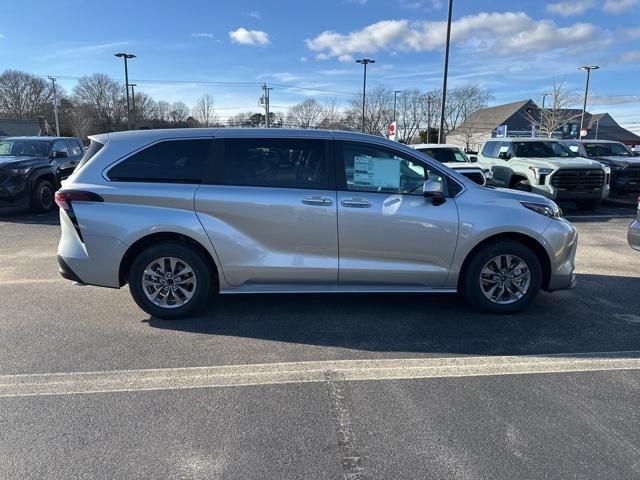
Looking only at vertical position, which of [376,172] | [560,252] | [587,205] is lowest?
[587,205]

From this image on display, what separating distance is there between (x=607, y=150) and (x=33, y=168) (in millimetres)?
18375

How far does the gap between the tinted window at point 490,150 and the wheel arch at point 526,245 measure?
10.5m

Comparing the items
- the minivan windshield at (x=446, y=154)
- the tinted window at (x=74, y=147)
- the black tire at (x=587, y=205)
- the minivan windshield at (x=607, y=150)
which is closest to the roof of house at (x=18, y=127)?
the tinted window at (x=74, y=147)

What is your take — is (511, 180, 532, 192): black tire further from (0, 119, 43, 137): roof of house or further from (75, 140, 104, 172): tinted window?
(0, 119, 43, 137): roof of house

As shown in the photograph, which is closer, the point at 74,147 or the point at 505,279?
the point at 505,279

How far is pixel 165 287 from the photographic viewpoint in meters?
4.87

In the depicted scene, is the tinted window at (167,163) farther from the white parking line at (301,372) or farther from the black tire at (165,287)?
the white parking line at (301,372)

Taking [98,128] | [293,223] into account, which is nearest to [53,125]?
[98,128]

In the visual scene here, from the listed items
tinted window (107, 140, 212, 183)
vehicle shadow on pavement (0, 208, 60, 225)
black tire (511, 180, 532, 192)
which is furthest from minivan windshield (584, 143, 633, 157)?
vehicle shadow on pavement (0, 208, 60, 225)

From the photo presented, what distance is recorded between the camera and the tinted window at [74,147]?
14.3 metres

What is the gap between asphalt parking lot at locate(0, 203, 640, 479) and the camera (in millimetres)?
2781

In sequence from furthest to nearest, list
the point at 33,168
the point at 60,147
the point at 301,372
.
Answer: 1. the point at 60,147
2. the point at 33,168
3. the point at 301,372

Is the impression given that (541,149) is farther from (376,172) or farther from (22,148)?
(22,148)

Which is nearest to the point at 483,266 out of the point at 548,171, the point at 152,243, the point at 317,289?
the point at 317,289
